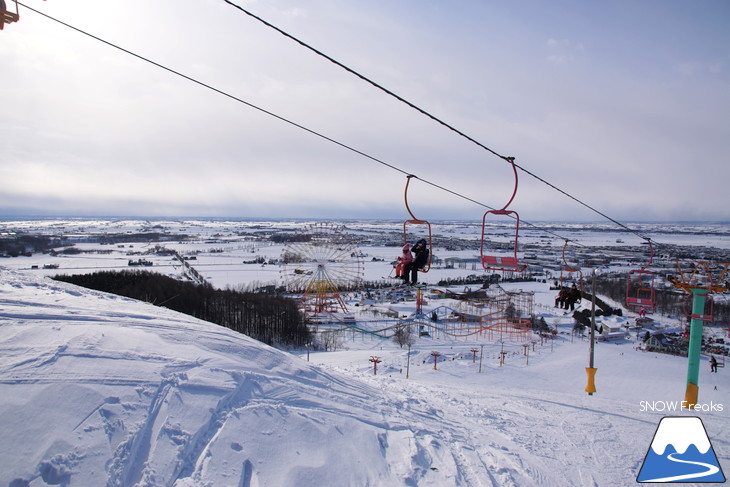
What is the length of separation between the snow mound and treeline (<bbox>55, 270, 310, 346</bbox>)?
80.4 feet

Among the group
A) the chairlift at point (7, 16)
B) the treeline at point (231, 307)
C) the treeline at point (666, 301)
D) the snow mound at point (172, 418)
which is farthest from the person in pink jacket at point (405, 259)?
the treeline at point (666, 301)

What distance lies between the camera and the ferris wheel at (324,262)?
16234 millimetres

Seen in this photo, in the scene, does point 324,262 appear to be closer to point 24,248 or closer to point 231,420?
point 231,420

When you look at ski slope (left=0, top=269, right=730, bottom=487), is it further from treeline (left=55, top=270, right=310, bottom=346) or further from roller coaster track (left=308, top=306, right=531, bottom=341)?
treeline (left=55, top=270, right=310, bottom=346)

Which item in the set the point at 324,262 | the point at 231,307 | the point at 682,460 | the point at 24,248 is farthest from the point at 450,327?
the point at 24,248

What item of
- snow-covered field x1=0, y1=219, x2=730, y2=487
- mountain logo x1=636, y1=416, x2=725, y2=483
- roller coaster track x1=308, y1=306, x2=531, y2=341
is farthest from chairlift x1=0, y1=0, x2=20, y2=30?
roller coaster track x1=308, y1=306, x2=531, y2=341

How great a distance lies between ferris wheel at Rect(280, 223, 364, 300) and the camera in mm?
16234

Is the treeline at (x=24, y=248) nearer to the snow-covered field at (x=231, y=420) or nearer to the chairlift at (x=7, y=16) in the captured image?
the snow-covered field at (x=231, y=420)

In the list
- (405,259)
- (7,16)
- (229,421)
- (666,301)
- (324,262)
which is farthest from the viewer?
(666,301)

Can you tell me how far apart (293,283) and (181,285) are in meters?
22.8

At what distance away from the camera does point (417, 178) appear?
18.6ft

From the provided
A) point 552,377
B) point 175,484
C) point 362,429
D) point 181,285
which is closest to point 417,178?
point 362,429

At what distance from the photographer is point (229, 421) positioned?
193 inches

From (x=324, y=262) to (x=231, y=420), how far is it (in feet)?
37.3
